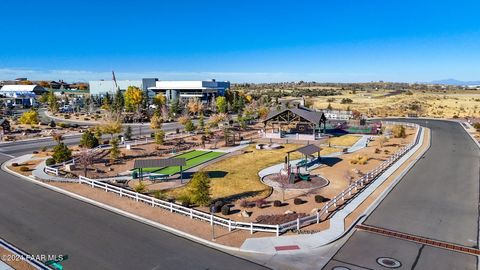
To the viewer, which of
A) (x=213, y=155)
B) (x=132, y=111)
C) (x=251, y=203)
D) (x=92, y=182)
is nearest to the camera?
(x=251, y=203)

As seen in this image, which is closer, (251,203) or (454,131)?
(251,203)

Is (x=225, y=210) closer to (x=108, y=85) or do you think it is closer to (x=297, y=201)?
(x=297, y=201)

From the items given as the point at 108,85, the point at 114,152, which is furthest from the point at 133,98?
the point at 114,152

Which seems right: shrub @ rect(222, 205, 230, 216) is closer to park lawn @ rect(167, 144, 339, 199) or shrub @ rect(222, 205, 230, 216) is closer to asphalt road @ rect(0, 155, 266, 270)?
park lawn @ rect(167, 144, 339, 199)

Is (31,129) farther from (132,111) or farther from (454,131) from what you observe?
(454,131)

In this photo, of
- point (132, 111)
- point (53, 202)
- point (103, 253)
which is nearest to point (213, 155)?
point (53, 202)

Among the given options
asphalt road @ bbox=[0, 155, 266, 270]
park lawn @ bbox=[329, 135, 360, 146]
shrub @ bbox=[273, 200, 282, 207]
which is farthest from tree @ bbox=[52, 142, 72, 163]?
park lawn @ bbox=[329, 135, 360, 146]

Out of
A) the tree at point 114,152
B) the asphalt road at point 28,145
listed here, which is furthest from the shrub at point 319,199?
the asphalt road at point 28,145

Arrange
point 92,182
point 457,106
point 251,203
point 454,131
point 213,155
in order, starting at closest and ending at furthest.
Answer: point 251,203, point 92,182, point 213,155, point 454,131, point 457,106
